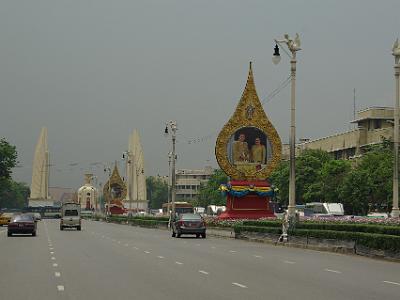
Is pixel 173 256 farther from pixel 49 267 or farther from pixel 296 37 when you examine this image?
pixel 296 37

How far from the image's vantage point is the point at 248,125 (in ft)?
223

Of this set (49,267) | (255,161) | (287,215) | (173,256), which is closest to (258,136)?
(255,161)

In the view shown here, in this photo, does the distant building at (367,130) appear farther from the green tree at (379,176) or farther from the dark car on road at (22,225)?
the dark car on road at (22,225)

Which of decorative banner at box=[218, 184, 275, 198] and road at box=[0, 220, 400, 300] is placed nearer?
road at box=[0, 220, 400, 300]

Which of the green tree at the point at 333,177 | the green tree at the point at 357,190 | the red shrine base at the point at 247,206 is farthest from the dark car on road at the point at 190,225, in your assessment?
the green tree at the point at 333,177

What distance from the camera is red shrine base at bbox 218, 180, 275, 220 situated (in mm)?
67188

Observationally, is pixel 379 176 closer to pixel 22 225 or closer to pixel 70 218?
pixel 70 218

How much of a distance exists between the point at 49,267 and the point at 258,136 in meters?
46.7

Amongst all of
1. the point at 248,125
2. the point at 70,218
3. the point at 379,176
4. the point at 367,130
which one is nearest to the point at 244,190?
the point at 248,125

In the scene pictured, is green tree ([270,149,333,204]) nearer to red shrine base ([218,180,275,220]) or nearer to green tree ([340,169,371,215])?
green tree ([340,169,371,215])

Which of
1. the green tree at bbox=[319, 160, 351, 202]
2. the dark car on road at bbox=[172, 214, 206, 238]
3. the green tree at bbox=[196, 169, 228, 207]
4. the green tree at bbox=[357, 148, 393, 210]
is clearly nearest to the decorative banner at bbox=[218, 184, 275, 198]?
the green tree at bbox=[357, 148, 393, 210]

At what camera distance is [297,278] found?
1892 cm

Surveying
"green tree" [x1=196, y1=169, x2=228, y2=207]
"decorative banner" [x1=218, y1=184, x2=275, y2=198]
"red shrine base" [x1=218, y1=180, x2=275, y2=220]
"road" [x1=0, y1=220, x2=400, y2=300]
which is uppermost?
"green tree" [x1=196, y1=169, x2=228, y2=207]

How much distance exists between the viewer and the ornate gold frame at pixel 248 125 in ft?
219
